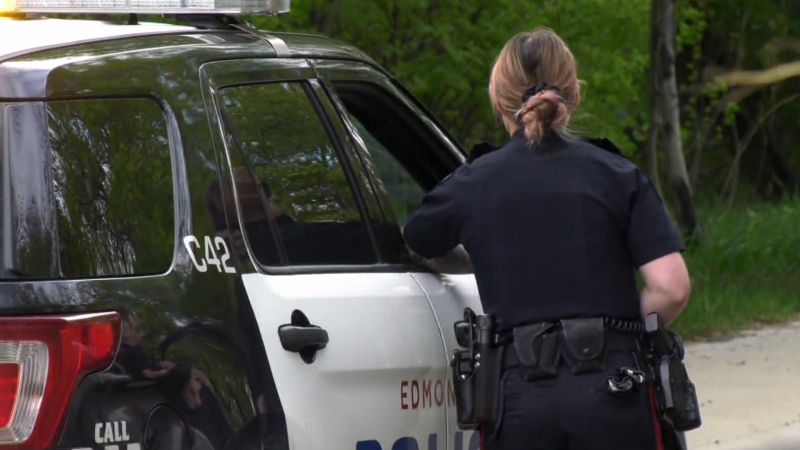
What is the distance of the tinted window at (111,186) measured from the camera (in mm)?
3096

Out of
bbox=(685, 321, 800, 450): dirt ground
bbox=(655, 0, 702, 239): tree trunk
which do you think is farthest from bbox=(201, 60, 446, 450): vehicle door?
bbox=(655, 0, 702, 239): tree trunk

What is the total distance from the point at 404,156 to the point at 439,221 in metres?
0.90

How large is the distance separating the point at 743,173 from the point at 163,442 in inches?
932

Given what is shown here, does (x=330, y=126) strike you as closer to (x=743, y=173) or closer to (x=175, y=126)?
(x=175, y=126)

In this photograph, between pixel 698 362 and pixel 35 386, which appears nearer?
pixel 35 386

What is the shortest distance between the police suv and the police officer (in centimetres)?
38

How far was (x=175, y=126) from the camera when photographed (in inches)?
132

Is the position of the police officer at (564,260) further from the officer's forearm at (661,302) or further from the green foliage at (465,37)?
the green foliage at (465,37)

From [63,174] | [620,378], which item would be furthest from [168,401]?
[620,378]

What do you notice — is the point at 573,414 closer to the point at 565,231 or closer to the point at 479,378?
the point at 479,378

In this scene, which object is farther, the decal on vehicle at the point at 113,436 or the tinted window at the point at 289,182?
the tinted window at the point at 289,182

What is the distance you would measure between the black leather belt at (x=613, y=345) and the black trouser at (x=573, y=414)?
18 millimetres

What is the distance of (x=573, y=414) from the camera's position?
3469 mm

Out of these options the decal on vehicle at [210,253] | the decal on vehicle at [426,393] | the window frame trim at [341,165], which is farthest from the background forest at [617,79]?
the decal on vehicle at [210,253]
